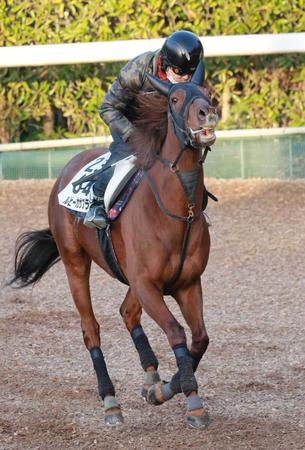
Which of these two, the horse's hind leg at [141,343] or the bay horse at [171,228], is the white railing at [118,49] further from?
the bay horse at [171,228]

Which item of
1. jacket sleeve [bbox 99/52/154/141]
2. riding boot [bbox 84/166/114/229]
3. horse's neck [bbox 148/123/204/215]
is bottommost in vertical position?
riding boot [bbox 84/166/114/229]

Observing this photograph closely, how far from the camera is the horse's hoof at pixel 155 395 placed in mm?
6312

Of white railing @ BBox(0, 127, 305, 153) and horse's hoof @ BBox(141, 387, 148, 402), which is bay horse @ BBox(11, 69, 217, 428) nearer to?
horse's hoof @ BBox(141, 387, 148, 402)

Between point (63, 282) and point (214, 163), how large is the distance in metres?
3.65

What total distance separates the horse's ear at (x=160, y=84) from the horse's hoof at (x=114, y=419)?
1795 mm

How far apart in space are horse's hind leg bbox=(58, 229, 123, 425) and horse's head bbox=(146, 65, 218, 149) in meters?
1.60

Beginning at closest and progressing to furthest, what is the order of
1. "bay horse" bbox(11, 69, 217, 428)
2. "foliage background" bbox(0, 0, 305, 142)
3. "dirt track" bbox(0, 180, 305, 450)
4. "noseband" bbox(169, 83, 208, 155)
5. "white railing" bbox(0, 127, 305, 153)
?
"noseband" bbox(169, 83, 208, 155)
"bay horse" bbox(11, 69, 217, 428)
"dirt track" bbox(0, 180, 305, 450)
"white railing" bbox(0, 127, 305, 153)
"foliage background" bbox(0, 0, 305, 142)

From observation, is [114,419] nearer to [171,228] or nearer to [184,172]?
[171,228]

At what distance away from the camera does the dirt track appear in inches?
248

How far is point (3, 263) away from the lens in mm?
10703

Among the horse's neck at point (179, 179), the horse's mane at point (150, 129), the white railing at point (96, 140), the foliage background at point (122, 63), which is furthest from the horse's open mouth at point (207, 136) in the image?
the foliage background at point (122, 63)

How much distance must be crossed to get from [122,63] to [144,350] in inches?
299

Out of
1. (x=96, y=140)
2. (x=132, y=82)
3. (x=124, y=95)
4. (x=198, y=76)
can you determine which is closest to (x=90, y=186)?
(x=124, y=95)

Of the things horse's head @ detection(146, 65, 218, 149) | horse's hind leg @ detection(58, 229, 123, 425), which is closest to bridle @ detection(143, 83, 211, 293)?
horse's head @ detection(146, 65, 218, 149)
